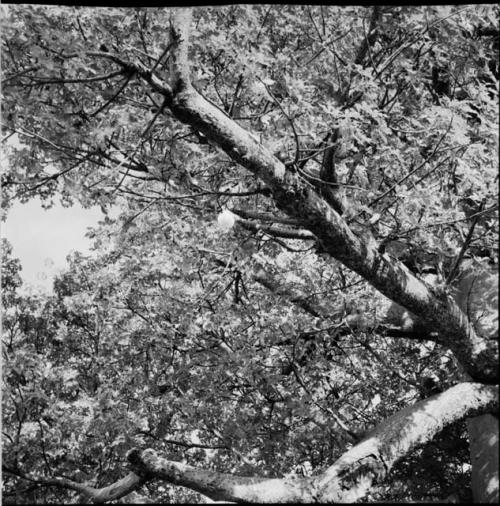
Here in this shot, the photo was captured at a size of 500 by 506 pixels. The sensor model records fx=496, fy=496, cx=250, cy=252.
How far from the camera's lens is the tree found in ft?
6.92

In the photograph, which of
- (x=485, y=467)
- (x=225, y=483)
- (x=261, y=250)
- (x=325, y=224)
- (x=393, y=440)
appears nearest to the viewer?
Answer: (x=485, y=467)

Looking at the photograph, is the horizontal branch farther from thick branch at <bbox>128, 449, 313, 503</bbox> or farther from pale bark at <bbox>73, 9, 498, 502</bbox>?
thick branch at <bbox>128, 449, 313, 503</bbox>

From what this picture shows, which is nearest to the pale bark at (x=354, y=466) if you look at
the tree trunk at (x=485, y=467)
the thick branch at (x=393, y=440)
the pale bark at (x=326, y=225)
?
the thick branch at (x=393, y=440)

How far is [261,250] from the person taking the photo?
12.2 ft

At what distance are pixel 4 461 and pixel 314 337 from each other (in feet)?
6.66

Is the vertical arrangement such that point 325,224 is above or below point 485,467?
above

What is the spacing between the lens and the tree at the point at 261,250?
211 cm

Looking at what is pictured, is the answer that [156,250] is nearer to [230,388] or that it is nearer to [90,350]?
[90,350]

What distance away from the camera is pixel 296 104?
2.33 m

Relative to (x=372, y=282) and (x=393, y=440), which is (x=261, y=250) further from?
(x=393, y=440)

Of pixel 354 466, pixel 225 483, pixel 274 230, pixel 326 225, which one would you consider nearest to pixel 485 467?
pixel 354 466

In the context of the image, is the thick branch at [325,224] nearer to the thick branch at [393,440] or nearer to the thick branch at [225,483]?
the thick branch at [393,440]

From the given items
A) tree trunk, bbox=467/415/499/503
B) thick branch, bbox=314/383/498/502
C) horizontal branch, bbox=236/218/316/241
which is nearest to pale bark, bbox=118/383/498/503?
thick branch, bbox=314/383/498/502

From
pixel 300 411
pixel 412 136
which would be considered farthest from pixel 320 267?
pixel 412 136
